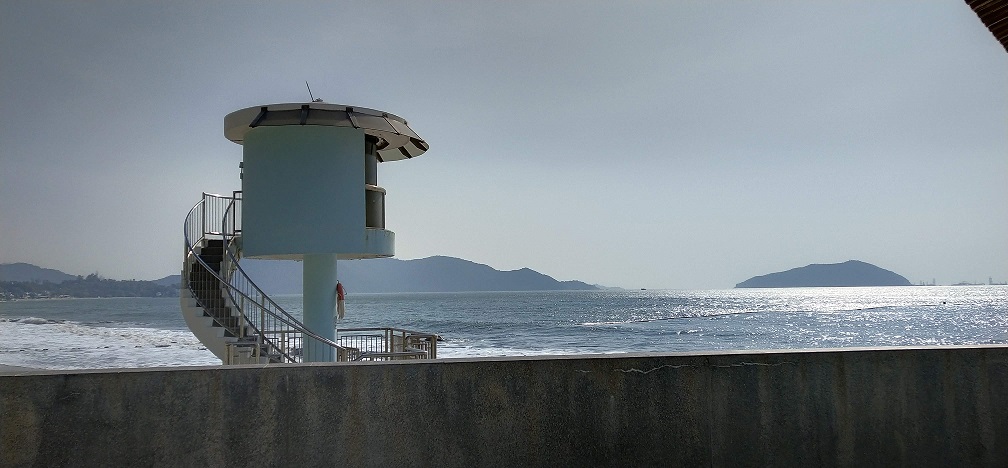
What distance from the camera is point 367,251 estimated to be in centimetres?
1605

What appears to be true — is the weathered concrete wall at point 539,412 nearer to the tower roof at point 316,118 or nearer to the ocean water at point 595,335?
the tower roof at point 316,118

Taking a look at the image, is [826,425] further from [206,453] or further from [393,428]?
[206,453]

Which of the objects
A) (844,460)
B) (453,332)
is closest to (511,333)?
(453,332)

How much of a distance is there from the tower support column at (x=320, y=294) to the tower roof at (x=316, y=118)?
9.29ft

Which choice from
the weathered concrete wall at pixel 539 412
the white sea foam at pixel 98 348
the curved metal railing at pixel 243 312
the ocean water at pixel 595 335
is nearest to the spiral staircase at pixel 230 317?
the curved metal railing at pixel 243 312

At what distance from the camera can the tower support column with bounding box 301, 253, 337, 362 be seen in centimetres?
1633

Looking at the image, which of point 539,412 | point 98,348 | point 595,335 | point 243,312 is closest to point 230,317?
point 243,312

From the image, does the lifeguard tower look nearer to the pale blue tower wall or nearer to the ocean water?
the pale blue tower wall

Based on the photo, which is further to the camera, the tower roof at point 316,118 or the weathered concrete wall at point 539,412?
the tower roof at point 316,118

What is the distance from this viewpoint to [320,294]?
16.5 m

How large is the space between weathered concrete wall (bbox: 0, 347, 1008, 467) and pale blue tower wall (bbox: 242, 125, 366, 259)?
1193 centimetres

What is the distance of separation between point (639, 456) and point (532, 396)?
666mm

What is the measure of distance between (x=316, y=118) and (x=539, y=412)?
40.2ft

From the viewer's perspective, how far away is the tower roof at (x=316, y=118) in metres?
15.1
